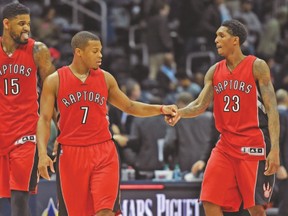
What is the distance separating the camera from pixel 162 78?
63.6ft

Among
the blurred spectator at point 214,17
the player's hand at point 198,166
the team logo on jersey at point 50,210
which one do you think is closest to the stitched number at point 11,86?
the team logo on jersey at point 50,210

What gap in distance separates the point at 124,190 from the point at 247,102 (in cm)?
279

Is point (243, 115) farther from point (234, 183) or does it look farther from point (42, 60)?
point (42, 60)

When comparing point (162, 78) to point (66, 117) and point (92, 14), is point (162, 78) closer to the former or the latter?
point (92, 14)

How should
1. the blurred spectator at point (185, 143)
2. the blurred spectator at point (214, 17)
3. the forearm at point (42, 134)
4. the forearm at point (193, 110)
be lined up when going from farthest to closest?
the blurred spectator at point (214, 17)
the blurred spectator at point (185, 143)
the forearm at point (193, 110)
the forearm at point (42, 134)

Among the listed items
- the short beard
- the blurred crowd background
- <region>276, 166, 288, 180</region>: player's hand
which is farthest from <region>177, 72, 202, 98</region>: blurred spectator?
the short beard

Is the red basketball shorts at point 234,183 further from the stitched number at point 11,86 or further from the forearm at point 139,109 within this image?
the stitched number at point 11,86

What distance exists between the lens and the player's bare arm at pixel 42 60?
943 centimetres

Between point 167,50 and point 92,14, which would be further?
point 92,14

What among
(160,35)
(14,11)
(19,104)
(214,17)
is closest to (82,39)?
(14,11)

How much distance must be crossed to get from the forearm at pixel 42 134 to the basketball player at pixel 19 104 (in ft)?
1.49

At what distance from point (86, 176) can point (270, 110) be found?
201cm

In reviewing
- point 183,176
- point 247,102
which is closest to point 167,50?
point 183,176

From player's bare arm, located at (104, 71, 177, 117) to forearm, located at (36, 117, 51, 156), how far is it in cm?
74
